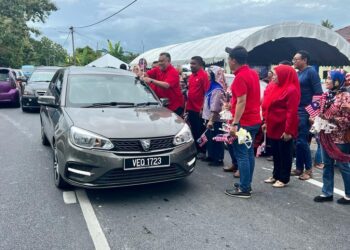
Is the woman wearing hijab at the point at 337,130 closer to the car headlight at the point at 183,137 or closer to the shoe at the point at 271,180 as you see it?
A: the shoe at the point at 271,180

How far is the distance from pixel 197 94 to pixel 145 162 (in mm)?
2717

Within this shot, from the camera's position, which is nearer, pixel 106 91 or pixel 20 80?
pixel 106 91

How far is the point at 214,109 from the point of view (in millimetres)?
6199

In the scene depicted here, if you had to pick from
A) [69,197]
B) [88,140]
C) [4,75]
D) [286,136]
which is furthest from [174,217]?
[4,75]

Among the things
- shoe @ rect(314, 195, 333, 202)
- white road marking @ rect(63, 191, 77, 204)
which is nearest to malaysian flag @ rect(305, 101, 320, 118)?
shoe @ rect(314, 195, 333, 202)

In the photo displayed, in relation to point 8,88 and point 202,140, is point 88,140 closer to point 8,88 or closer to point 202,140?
point 202,140

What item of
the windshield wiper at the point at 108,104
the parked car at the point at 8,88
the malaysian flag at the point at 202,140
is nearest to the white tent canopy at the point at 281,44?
the malaysian flag at the point at 202,140

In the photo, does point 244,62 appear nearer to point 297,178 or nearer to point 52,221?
point 297,178

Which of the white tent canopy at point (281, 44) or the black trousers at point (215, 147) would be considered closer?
the black trousers at point (215, 147)

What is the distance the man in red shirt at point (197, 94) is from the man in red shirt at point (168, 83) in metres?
0.28

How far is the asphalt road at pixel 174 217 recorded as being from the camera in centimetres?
358

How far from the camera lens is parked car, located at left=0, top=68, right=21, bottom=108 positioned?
14953 mm

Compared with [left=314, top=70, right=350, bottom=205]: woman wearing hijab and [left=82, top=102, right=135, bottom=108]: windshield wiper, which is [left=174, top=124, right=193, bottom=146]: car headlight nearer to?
[left=82, top=102, right=135, bottom=108]: windshield wiper

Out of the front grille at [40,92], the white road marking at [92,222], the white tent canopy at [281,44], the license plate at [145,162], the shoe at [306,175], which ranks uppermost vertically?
the white tent canopy at [281,44]
